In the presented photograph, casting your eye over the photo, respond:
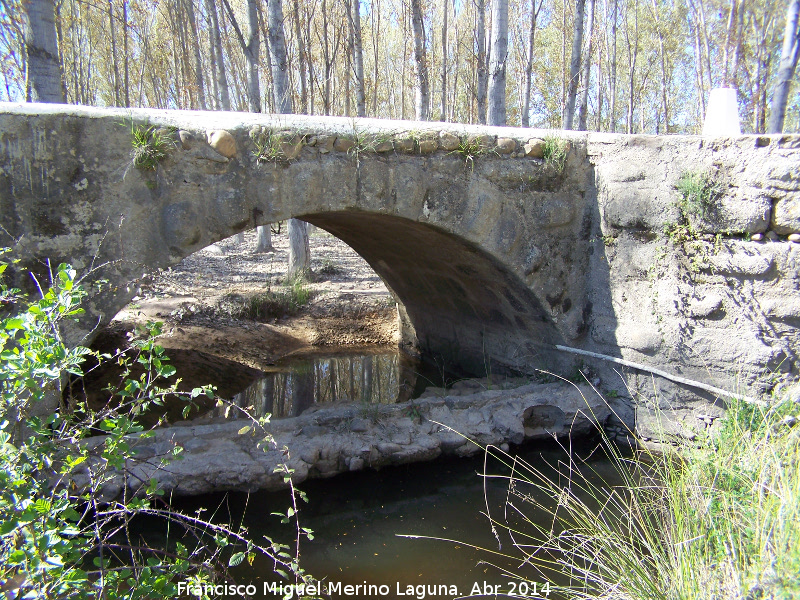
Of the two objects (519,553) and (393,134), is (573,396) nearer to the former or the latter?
(519,553)

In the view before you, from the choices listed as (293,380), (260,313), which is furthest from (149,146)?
(260,313)

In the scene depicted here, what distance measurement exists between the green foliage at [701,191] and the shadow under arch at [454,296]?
1.35 meters

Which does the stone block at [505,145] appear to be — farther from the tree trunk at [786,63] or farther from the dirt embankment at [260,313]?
the tree trunk at [786,63]

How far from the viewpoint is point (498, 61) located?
25.2 feet

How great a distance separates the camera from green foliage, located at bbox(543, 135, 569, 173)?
4.64m

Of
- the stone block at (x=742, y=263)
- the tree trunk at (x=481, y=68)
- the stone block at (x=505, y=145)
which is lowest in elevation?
the stone block at (x=742, y=263)

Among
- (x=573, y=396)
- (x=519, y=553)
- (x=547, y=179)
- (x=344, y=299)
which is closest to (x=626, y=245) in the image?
(x=547, y=179)

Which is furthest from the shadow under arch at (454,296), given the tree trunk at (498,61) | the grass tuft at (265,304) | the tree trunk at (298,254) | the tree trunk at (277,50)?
the tree trunk at (298,254)

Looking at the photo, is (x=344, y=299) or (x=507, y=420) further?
(x=344, y=299)

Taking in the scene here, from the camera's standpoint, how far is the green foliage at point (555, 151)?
4.64m

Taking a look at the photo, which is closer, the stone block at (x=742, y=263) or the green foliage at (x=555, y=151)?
the stone block at (x=742, y=263)

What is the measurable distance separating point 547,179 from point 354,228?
2.05 metres

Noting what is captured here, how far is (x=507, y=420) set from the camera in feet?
15.1

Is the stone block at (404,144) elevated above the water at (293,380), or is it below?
above
